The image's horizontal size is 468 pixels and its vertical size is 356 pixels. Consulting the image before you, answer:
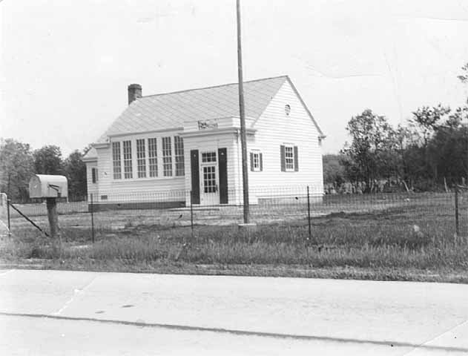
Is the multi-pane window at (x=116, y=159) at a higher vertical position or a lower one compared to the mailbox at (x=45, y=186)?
higher

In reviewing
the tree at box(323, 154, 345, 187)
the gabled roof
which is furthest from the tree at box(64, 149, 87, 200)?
the tree at box(323, 154, 345, 187)

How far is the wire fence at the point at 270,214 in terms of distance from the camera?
14868 mm

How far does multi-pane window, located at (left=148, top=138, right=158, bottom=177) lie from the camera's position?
1313 inches

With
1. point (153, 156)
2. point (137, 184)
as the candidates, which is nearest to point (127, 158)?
point (137, 184)

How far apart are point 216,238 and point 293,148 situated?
21.4 m

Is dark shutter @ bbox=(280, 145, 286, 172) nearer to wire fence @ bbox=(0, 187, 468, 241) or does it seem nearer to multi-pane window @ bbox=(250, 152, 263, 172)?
wire fence @ bbox=(0, 187, 468, 241)

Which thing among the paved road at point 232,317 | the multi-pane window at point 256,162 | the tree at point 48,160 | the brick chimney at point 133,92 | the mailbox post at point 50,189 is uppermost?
the brick chimney at point 133,92

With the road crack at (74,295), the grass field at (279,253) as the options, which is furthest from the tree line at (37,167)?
the road crack at (74,295)

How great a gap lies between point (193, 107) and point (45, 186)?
23055mm

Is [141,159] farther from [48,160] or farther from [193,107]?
[48,160]

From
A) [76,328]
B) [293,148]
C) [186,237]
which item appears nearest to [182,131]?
[293,148]

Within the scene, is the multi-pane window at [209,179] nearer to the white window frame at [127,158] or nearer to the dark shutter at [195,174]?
the dark shutter at [195,174]

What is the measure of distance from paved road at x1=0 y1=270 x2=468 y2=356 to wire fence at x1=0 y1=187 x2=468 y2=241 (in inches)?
157

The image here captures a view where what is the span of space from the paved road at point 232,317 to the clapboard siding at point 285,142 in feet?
69.0
